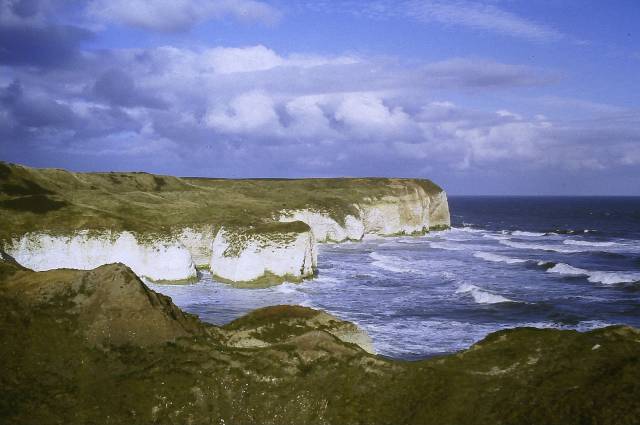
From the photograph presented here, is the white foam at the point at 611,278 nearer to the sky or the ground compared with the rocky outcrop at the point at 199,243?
nearer to the ground

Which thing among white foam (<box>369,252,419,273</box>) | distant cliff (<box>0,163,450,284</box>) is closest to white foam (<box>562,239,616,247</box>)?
white foam (<box>369,252,419,273</box>)

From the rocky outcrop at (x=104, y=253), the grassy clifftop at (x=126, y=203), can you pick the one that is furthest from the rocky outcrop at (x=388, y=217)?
the rocky outcrop at (x=104, y=253)

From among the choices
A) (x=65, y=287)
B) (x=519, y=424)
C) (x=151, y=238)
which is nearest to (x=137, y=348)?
(x=65, y=287)

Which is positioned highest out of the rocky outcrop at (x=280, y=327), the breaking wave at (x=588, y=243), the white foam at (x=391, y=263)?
the rocky outcrop at (x=280, y=327)

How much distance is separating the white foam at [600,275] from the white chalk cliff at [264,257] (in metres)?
26.0

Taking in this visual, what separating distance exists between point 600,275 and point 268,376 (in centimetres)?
4463

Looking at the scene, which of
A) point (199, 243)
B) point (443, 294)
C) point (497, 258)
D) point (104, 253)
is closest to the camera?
point (443, 294)

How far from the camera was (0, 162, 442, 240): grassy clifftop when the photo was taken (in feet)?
137

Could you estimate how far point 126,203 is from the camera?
53.2 metres

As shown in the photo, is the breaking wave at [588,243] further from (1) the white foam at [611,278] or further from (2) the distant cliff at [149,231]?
(2) the distant cliff at [149,231]

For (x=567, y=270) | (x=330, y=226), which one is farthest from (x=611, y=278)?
(x=330, y=226)

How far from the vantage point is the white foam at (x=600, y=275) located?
48144 millimetres

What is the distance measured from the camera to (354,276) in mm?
47594

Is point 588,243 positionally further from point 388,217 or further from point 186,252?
point 186,252
